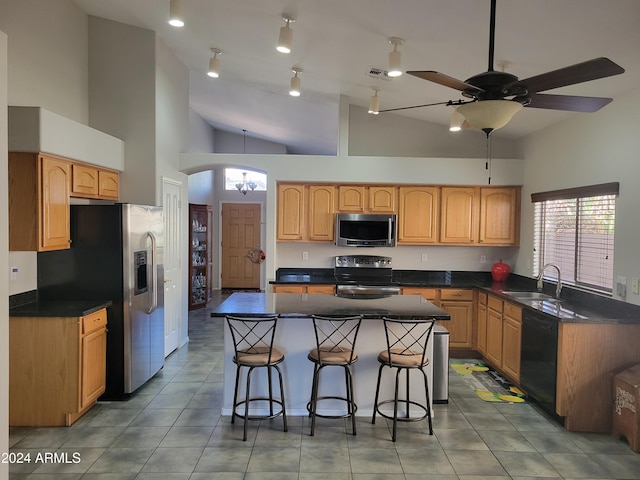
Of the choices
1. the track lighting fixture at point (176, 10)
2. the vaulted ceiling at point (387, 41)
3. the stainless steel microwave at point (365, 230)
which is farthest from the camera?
the stainless steel microwave at point (365, 230)

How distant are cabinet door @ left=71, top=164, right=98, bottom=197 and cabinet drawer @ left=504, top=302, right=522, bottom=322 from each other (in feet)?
13.6

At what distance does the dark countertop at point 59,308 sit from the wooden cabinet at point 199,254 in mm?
4150

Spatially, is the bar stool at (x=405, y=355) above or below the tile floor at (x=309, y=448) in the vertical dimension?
above

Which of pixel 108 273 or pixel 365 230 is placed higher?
pixel 365 230

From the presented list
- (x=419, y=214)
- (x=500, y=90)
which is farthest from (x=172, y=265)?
(x=500, y=90)

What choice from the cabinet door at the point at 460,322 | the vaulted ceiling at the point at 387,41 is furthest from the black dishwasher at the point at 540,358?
the vaulted ceiling at the point at 387,41

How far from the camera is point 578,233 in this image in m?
4.28

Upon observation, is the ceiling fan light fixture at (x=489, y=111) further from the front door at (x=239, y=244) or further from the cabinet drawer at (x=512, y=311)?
the front door at (x=239, y=244)

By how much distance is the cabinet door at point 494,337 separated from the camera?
454 cm

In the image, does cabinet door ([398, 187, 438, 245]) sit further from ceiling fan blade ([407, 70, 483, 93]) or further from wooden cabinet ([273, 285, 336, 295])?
ceiling fan blade ([407, 70, 483, 93])

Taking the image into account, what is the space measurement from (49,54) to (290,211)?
2.95 metres

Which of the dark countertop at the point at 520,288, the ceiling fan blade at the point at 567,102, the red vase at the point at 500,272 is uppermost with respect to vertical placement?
the ceiling fan blade at the point at 567,102

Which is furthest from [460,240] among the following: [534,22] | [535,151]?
[534,22]

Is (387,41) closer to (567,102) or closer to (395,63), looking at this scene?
(395,63)
